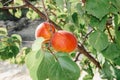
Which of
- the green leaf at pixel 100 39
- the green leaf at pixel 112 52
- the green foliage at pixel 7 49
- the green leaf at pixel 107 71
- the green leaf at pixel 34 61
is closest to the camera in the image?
the green leaf at pixel 34 61

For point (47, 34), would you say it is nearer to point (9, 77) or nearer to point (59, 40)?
point (59, 40)

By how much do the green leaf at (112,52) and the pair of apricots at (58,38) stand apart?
16.1 inches

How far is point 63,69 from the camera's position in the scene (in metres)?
0.74

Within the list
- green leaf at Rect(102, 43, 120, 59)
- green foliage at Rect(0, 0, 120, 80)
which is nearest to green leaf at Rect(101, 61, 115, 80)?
green foliage at Rect(0, 0, 120, 80)

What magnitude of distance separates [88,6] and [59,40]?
8.9 inches

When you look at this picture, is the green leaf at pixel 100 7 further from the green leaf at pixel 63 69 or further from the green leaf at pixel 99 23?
the green leaf at pixel 63 69

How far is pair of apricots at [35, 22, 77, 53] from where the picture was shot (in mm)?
706

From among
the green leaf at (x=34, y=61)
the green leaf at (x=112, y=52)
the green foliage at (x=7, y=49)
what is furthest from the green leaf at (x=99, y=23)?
the green foliage at (x=7, y=49)

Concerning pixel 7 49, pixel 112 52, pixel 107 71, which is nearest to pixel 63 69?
pixel 112 52

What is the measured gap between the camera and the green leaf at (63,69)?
728mm

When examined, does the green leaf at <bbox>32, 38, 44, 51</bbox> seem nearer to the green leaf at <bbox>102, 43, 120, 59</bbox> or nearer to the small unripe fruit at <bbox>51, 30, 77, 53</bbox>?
the small unripe fruit at <bbox>51, 30, 77, 53</bbox>

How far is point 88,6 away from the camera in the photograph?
2.91ft

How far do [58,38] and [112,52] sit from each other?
17.9 inches

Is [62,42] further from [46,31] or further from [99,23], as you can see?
[99,23]
